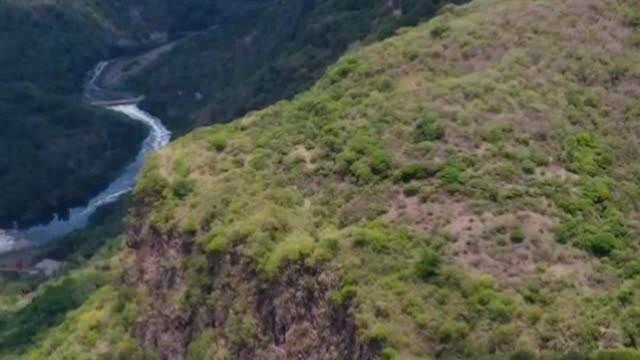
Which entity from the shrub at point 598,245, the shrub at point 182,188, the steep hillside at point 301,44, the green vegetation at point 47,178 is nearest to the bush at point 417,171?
the shrub at point 598,245

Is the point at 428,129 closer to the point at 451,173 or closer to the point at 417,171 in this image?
the point at 417,171

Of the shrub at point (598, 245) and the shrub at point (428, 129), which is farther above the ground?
the shrub at point (428, 129)

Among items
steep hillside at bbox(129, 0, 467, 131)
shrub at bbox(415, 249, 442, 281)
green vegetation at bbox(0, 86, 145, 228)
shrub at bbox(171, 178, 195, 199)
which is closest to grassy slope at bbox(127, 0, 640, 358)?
shrub at bbox(415, 249, 442, 281)

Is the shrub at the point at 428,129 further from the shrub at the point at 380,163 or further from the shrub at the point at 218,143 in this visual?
the shrub at the point at 218,143

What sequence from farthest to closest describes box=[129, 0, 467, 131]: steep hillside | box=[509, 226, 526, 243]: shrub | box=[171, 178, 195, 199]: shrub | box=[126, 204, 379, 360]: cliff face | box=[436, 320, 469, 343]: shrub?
box=[129, 0, 467, 131]: steep hillside → box=[171, 178, 195, 199]: shrub → box=[509, 226, 526, 243]: shrub → box=[126, 204, 379, 360]: cliff face → box=[436, 320, 469, 343]: shrub

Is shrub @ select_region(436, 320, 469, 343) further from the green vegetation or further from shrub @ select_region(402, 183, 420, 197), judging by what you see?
the green vegetation

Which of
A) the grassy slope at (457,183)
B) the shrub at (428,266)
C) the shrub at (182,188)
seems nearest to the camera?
the grassy slope at (457,183)
